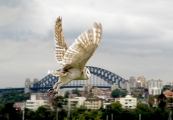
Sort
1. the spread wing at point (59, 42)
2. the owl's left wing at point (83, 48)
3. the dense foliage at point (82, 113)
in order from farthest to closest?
the dense foliage at point (82, 113) → the spread wing at point (59, 42) → the owl's left wing at point (83, 48)

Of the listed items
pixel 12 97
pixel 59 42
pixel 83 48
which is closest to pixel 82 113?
pixel 59 42

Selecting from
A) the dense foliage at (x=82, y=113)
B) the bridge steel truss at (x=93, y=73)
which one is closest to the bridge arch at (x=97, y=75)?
the bridge steel truss at (x=93, y=73)

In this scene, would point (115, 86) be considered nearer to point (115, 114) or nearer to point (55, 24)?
point (115, 114)

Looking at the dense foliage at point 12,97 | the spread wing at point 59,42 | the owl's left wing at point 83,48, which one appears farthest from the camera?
the dense foliage at point 12,97

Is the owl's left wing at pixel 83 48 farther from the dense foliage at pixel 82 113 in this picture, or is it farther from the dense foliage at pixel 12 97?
the dense foliage at pixel 12 97

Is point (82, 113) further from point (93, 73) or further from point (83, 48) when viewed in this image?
point (93, 73)

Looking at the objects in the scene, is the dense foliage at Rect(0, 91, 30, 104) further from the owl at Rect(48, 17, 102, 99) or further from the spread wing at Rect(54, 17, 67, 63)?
the owl at Rect(48, 17, 102, 99)

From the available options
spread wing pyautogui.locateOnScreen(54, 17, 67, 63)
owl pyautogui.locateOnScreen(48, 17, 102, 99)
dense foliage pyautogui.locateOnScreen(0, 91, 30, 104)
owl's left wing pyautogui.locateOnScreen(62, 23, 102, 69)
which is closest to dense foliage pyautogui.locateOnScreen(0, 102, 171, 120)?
spread wing pyautogui.locateOnScreen(54, 17, 67, 63)
